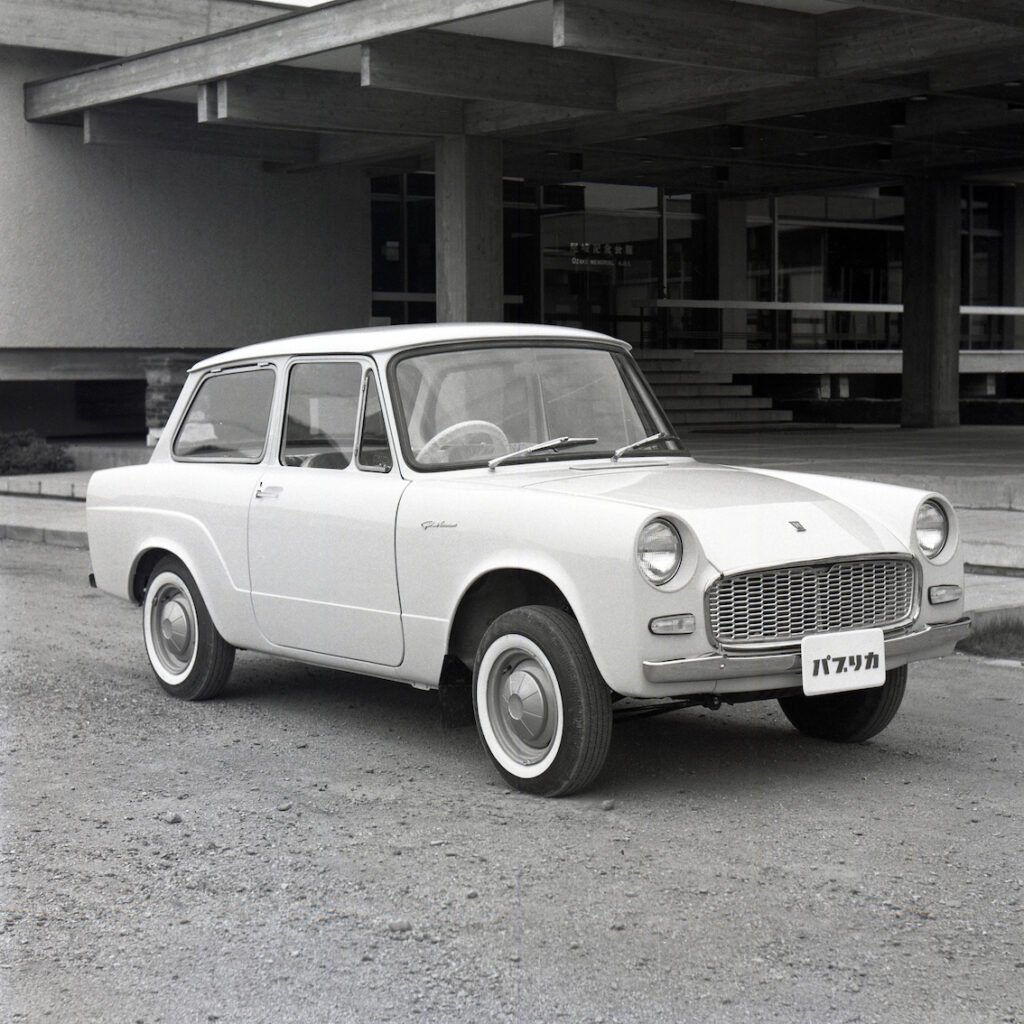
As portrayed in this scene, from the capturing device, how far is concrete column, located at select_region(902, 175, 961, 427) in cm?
2759

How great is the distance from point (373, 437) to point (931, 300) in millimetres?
23101

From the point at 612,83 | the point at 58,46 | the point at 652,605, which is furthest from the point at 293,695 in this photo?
the point at 58,46

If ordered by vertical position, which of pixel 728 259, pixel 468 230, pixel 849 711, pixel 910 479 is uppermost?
pixel 728 259

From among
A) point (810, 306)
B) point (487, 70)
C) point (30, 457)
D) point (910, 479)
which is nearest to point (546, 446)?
point (910, 479)

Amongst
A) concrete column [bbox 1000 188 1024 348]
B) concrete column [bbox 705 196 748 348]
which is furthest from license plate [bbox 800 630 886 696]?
concrete column [bbox 1000 188 1024 348]

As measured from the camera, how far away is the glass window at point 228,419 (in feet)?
23.2

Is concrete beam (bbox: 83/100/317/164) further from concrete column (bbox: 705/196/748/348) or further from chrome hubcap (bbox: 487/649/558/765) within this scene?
chrome hubcap (bbox: 487/649/558/765)

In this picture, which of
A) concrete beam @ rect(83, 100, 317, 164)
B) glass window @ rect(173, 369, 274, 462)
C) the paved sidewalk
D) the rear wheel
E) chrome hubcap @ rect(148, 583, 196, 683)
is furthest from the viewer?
concrete beam @ rect(83, 100, 317, 164)

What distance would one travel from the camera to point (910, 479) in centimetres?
1477

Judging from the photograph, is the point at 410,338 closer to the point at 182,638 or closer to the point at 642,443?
the point at 642,443

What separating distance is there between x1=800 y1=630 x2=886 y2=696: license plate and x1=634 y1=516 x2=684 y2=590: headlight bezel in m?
0.52

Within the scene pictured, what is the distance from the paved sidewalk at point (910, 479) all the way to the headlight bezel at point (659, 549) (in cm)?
384

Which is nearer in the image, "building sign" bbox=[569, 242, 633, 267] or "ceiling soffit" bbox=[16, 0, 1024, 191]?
"ceiling soffit" bbox=[16, 0, 1024, 191]

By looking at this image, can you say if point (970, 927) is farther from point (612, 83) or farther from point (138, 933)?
point (612, 83)
